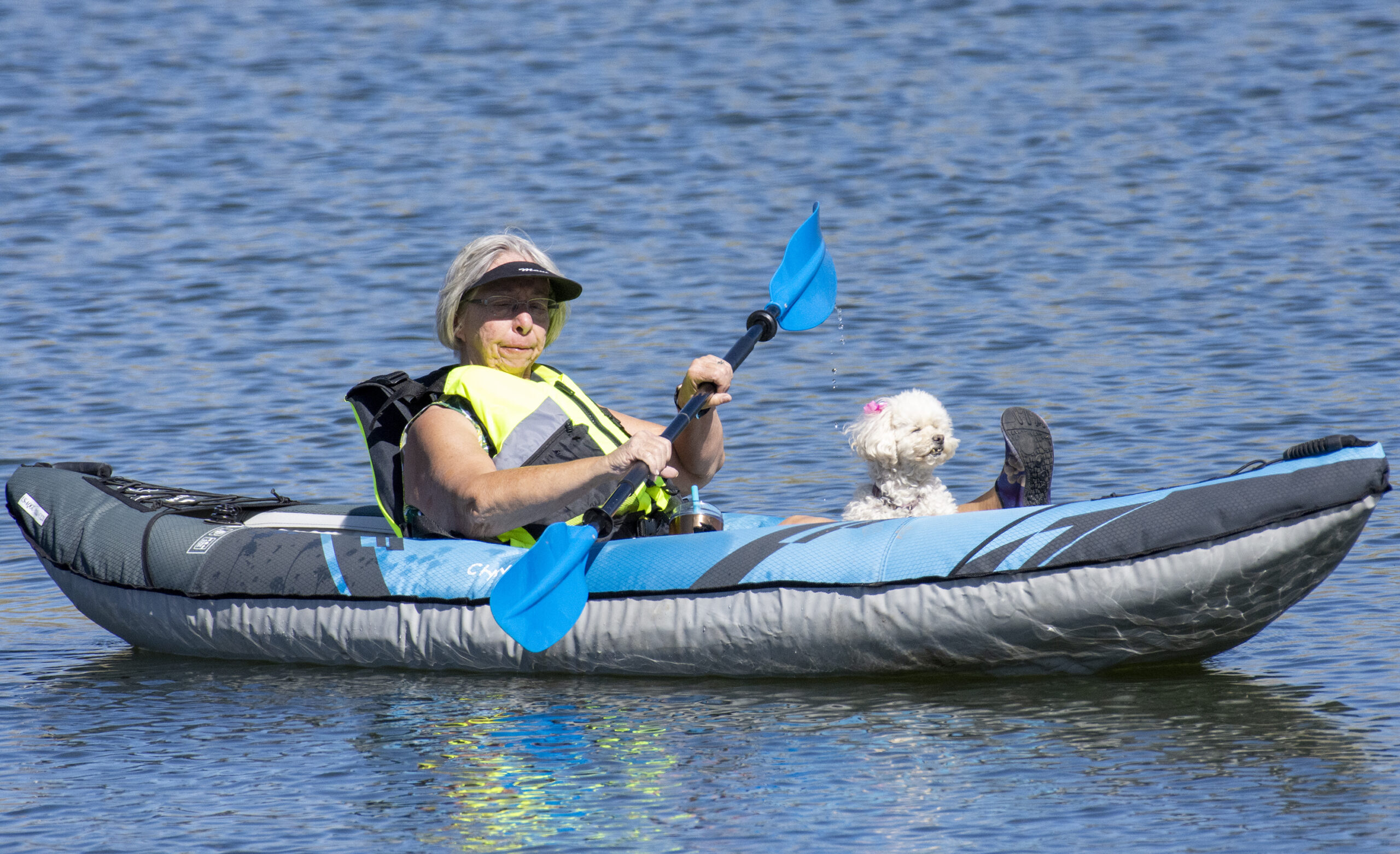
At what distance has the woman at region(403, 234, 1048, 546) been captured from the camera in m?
4.17

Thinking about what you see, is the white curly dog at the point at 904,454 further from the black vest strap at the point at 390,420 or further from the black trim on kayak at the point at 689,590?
the black vest strap at the point at 390,420

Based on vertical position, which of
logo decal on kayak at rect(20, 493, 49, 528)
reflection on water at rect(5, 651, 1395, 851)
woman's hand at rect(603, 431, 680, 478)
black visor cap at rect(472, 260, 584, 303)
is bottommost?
reflection on water at rect(5, 651, 1395, 851)

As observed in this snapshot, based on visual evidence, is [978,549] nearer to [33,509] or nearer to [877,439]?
[877,439]

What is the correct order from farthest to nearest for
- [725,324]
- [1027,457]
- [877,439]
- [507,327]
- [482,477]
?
[725,324], [877,439], [507,327], [1027,457], [482,477]

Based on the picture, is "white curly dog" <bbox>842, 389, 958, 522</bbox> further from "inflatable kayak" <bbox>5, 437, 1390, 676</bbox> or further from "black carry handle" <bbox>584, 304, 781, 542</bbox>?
"black carry handle" <bbox>584, 304, 781, 542</bbox>

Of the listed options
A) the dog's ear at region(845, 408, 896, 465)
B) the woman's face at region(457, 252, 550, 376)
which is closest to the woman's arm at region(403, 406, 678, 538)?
the woman's face at region(457, 252, 550, 376)

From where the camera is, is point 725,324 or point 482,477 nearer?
point 482,477

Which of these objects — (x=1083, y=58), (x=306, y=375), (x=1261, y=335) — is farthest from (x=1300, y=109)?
(x=306, y=375)

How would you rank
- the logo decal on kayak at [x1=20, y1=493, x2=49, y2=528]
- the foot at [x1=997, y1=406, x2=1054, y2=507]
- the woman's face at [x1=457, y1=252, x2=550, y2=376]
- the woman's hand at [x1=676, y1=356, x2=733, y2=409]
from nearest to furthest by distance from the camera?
the woman's hand at [x1=676, y1=356, x2=733, y2=409] → the foot at [x1=997, y1=406, x2=1054, y2=507] → the woman's face at [x1=457, y1=252, x2=550, y2=376] → the logo decal on kayak at [x1=20, y1=493, x2=49, y2=528]

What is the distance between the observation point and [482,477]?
4.18 metres

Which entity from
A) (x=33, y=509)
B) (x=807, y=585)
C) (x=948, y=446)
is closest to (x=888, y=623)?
(x=807, y=585)

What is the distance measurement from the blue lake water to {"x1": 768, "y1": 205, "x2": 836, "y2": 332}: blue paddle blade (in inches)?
40.0

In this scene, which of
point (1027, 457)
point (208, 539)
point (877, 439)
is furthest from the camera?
point (877, 439)

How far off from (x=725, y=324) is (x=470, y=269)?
420 centimetres
